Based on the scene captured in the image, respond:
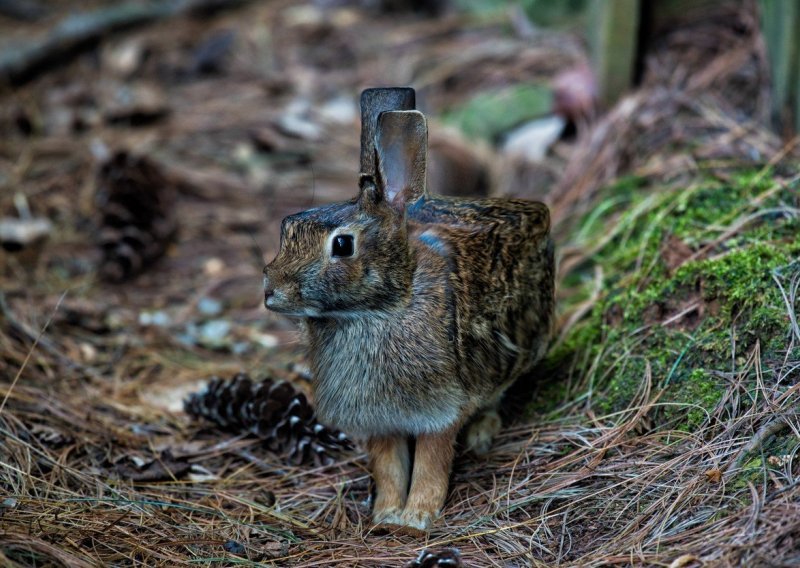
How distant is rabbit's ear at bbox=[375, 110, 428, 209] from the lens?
10.2 ft

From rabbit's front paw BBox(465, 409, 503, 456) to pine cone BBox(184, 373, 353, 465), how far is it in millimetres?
510

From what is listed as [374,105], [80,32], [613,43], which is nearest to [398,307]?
[374,105]

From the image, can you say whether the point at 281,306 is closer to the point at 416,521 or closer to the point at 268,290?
the point at 268,290

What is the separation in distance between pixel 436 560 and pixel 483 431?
2.99ft

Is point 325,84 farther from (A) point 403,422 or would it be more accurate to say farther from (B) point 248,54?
(A) point 403,422

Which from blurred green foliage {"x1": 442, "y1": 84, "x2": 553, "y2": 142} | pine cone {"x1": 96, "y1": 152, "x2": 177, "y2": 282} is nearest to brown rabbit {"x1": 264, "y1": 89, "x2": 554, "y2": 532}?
pine cone {"x1": 96, "y1": 152, "x2": 177, "y2": 282}

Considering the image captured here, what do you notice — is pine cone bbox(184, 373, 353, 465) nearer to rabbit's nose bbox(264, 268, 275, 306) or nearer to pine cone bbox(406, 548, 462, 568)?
rabbit's nose bbox(264, 268, 275, 306)

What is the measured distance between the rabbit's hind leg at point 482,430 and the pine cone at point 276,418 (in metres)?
0.51

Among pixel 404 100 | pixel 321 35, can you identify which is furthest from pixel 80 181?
pixel 404 100

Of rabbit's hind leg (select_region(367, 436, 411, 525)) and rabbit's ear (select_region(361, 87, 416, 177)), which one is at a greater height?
rabbit's ear (select_region(361, 87, 416, 177))

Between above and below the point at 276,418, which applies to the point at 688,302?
above

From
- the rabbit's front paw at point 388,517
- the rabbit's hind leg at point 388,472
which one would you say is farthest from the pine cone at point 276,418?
the rabbit's front paw at point 388,517

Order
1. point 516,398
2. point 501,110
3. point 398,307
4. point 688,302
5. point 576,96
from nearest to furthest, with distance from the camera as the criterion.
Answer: point 398,307
point 688,302
point 516,398
point 576,96
point 501,110

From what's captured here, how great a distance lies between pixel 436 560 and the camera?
9.04 ft
